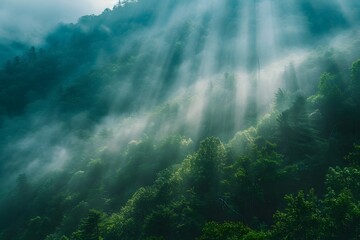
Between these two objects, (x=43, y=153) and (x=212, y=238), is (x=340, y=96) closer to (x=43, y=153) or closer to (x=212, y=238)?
(x=212, y=238)

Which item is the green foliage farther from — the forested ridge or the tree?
the tree

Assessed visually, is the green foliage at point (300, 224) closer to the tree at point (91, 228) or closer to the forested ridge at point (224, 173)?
the forested ridge at point (224, 173)

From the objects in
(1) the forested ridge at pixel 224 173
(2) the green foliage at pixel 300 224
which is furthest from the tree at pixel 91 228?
(2) the green foliage at pixel 300 224

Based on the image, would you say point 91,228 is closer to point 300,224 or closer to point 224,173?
point 224,173

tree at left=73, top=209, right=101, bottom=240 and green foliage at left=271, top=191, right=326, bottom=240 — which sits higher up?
tree at left=73, top=209, right=101, bottom=240

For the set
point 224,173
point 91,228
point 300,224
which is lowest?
point 300,224

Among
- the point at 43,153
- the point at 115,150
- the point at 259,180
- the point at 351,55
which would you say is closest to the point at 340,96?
the point at 259,180

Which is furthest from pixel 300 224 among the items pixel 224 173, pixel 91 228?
pixel 91 228

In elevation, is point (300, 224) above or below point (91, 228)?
below

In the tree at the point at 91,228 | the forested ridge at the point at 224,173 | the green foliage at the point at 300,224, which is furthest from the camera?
the tree at the point at 91,228

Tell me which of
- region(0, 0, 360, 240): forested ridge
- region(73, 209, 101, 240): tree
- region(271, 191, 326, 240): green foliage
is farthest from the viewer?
region(73, 209, 101, 240): tree

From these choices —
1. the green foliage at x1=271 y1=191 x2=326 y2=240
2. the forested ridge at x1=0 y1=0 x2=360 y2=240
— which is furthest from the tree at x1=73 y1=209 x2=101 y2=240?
the green foliage at x1=271 y1=191 x2=326 y2=240

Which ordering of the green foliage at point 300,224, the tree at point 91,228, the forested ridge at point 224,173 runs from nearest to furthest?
the green foliage at point 300,224 → the forested ridge at point 224,173 → the tree at point 91,228

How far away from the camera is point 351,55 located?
5295 inches
